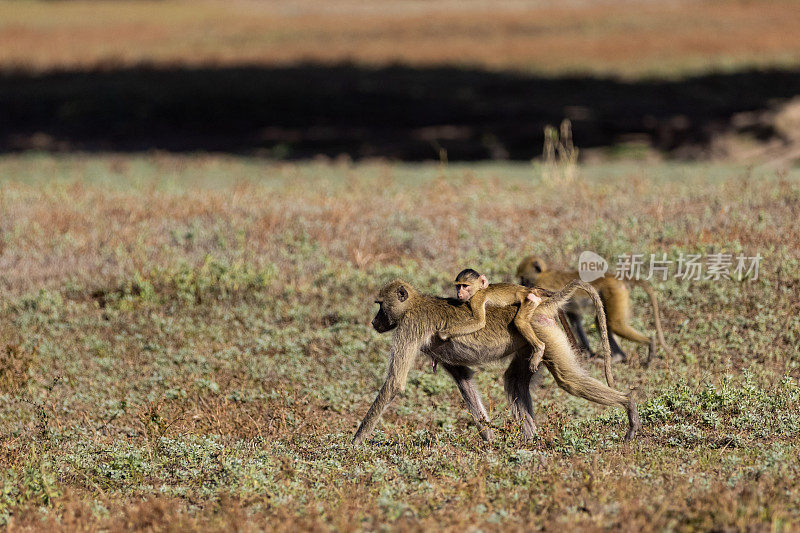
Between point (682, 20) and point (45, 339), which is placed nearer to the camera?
point (45, 339)

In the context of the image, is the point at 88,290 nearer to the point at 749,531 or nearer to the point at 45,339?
the point at 45,339

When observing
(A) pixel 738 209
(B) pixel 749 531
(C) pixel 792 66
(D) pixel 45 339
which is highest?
(C) pixel 792 66

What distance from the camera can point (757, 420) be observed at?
746cm

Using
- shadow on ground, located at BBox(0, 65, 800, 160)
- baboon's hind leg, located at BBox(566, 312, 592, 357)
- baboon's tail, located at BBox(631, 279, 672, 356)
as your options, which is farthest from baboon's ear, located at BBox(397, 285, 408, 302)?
shadow on ground, located at BBox(0, 65, 800, 160)

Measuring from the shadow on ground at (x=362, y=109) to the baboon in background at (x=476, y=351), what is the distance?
56.4 feet

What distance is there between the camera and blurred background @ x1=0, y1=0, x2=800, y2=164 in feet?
85.1

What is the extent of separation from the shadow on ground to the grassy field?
377 inches

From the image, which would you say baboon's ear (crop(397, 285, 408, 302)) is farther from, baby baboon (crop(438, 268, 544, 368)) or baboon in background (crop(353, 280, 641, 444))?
baby baboon (crop(438, 268, 544, 368))

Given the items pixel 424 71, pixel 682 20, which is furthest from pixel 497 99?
pixel 682 20

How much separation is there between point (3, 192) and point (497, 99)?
19485 mm

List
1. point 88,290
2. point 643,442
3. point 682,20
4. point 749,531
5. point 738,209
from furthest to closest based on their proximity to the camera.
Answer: point 682,20 < point 738,209 < point 88,290 < point 643,442 < point 749,531

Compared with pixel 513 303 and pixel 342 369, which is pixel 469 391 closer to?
pixel 513 303

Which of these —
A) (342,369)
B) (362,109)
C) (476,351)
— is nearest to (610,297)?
(476,351)

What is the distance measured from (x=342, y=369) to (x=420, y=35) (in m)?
38.7
